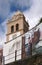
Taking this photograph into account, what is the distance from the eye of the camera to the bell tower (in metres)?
70.2

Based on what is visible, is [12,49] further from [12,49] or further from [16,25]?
[16,25]

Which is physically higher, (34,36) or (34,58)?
(34,36)

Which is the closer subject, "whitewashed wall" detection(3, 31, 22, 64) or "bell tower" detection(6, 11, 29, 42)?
"whitewashed wall" detection(3, 31, 22, 64)

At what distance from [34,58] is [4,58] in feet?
17.0

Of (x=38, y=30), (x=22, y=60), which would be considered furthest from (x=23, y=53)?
(x=38, y=30)

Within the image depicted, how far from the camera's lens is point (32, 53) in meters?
24.8

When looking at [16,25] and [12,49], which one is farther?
[16,25]

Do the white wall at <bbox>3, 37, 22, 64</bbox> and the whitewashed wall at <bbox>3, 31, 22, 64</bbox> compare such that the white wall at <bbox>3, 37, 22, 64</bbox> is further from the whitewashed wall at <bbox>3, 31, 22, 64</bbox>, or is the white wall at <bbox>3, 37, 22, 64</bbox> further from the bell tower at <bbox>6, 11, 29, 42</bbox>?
the bell tower at <bbox>6, 11, 29, 42</bbox>

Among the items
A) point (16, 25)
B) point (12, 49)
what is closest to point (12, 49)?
point (12, 49)

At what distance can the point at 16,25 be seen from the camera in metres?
72.2

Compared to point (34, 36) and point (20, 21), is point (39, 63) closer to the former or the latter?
point (34, 36)

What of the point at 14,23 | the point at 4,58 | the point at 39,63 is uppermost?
the point at 14,23

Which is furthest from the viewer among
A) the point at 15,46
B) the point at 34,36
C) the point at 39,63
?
the point at 15,46

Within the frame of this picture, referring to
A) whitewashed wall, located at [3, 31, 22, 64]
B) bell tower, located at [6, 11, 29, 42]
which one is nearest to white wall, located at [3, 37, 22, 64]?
whitewashed wall, located at [3, 31, 22, 64]
